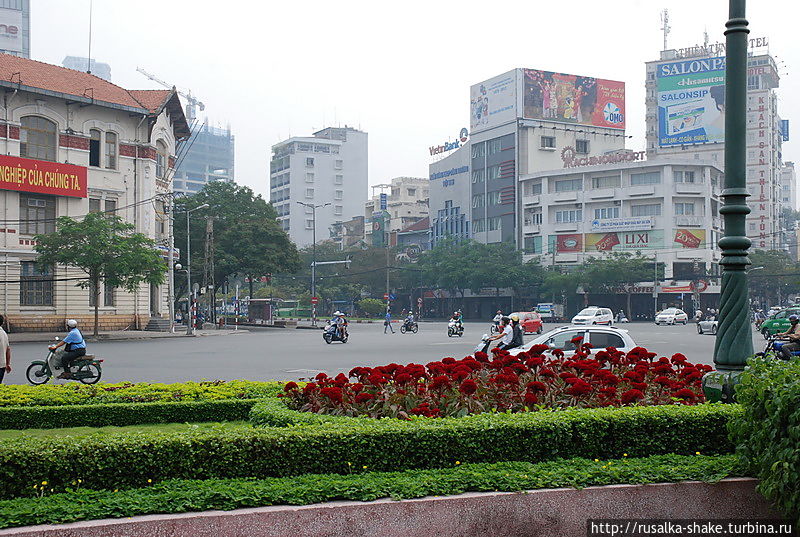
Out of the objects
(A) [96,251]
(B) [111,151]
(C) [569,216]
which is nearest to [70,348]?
(A) [96,251]

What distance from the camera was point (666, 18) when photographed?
111 metres

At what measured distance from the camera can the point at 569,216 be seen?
78438 millimetres

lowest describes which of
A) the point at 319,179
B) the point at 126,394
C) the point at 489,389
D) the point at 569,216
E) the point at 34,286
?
the point at 126,394

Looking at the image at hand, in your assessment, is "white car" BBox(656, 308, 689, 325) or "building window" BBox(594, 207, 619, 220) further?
"building window" BBox(594, 207, 619, 220)

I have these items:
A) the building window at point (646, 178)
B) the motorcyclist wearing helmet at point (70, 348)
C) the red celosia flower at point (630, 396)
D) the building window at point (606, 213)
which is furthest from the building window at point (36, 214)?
the building window at point (646, 178)

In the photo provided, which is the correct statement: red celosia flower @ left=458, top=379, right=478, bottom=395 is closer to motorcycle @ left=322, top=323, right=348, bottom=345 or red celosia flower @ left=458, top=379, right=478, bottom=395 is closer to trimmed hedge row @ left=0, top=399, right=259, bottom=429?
trimmed hedge row @ left=0, top=399, right=259, bottom=429

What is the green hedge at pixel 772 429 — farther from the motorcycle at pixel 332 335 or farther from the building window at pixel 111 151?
the building window at pixel 111 151

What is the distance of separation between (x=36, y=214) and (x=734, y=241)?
130ft

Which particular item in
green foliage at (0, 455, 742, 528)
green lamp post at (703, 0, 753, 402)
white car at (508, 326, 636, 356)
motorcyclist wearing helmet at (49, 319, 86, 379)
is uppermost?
green lamp post at (703, 0, 753, 402)

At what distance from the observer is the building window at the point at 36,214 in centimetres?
3959

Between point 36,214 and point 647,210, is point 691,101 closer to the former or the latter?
point 647,210

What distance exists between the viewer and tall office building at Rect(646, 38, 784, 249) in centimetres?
8262

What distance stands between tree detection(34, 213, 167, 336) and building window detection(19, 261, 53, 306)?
10.4 feet

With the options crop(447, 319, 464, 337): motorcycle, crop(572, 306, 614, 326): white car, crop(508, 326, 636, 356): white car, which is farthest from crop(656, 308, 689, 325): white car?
crop(508, 326, 636, 356): white car
